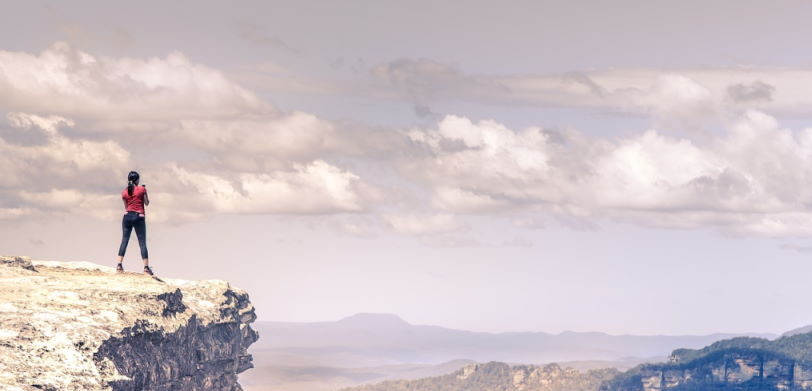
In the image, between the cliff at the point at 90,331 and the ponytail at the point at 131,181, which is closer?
the cliff at the point at 90,331

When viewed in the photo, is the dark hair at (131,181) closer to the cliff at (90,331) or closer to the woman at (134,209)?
the woman at (134,209)

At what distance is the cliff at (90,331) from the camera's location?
52.7 metres

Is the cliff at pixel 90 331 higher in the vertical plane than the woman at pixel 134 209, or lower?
lower

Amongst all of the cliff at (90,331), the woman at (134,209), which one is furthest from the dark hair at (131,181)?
the cliff at (90,331)

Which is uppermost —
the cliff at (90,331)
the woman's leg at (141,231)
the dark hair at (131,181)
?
the dark hair at (131,181)

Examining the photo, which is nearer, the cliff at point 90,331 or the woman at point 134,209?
the cliff at point 90,331

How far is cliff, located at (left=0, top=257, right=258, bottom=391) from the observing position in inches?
2073

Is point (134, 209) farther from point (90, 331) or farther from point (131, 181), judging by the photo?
point (90, 331)

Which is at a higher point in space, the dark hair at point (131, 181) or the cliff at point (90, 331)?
the dark hair at point (131, 181)

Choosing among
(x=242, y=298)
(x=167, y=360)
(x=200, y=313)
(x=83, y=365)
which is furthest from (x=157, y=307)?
(x=242, y=298)

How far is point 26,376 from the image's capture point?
50781mm

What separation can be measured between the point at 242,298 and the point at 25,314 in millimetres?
62522

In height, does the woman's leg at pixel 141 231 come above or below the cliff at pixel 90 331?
above

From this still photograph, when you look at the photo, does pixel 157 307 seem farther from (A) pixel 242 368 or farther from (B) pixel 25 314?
Result: (A) pixel 242 368
